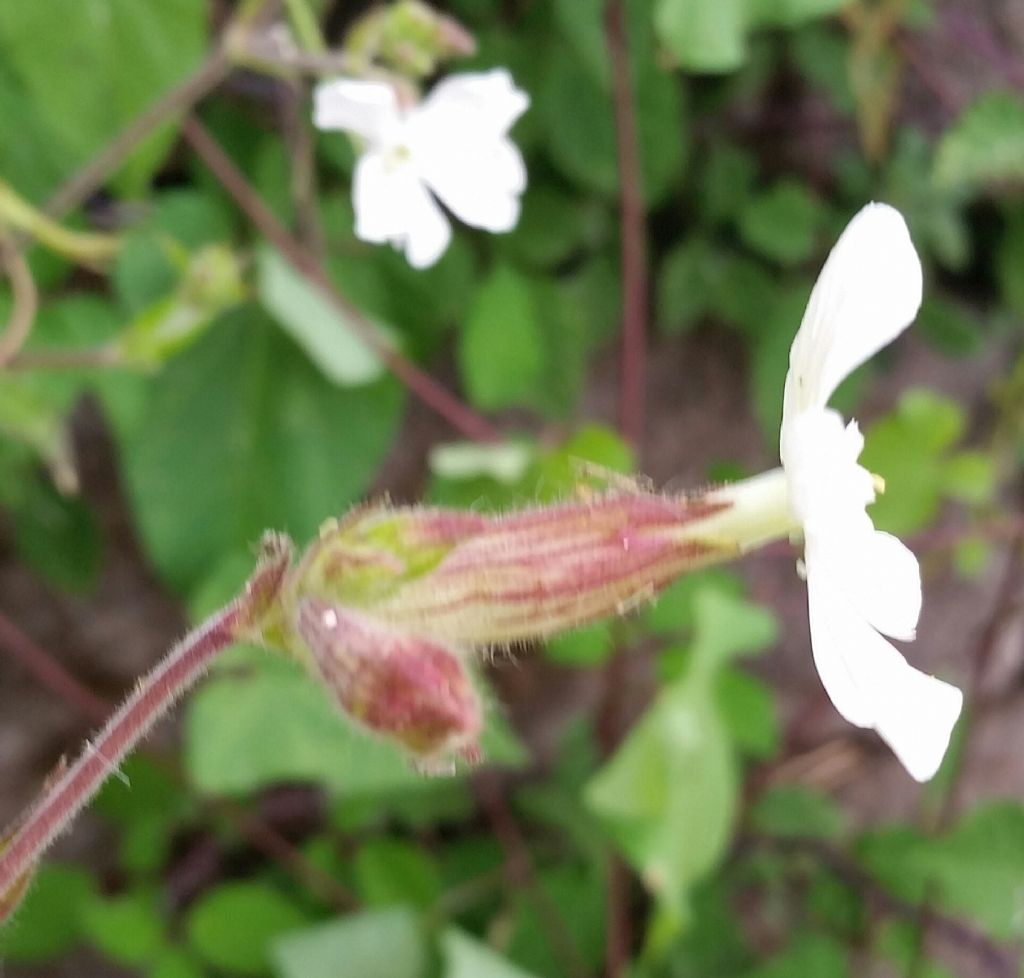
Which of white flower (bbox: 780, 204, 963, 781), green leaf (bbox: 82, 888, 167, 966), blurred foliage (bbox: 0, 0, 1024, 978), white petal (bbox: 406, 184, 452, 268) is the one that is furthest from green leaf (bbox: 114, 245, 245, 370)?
green leaf (bbox: 82, 888, 167, 966)

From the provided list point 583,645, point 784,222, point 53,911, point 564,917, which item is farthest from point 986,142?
point 53,911

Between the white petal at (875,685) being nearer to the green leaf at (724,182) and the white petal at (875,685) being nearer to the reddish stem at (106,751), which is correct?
the reddish stem at (106,751)

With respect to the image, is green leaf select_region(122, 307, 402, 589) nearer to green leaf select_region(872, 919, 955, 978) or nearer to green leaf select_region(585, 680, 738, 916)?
green leaf select_region(585, 680, 738, 916)

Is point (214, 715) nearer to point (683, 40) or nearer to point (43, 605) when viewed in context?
point (43, 605)

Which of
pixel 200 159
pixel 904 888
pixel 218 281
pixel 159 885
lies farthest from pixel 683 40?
pixel 159 885

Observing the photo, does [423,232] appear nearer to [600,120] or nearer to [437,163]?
[437,163]

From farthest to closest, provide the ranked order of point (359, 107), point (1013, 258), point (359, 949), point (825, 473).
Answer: point (1013, 258) → point (359, 949) → point (359, 107) → point (825, 473)
